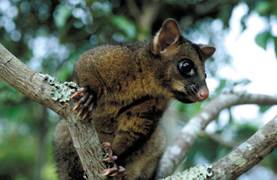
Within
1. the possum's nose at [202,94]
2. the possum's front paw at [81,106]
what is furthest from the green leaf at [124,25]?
the possum's front paw at [81,106]

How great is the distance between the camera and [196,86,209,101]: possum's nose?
3807 millimetres

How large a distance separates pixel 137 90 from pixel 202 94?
1.83 feet

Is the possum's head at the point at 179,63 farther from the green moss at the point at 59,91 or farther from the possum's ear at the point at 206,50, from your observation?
the green moss at the point at 59,91

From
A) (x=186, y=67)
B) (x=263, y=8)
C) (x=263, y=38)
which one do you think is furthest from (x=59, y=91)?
(x=263, y=8)

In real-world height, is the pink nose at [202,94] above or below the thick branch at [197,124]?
above

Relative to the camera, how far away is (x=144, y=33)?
5.93 meters

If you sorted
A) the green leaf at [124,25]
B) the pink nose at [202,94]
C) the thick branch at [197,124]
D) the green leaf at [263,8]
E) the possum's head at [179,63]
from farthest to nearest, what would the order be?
the green leaf at [124,25] → the green leaf at [263,8] → the thick branch at [197,124] → the possum's head at [179,63] → the pink nose at [202,94]

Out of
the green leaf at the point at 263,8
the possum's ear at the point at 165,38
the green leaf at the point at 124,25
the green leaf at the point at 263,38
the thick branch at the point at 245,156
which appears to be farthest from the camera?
the green leaf at the point at 124,25

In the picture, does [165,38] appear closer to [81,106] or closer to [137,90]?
[137,90]

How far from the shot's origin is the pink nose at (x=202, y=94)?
3805 mm

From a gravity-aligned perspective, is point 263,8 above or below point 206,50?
above

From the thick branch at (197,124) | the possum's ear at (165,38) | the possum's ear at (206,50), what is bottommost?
the thick branch at (197,124)

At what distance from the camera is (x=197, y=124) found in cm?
490

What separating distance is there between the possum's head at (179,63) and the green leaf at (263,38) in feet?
1.41
